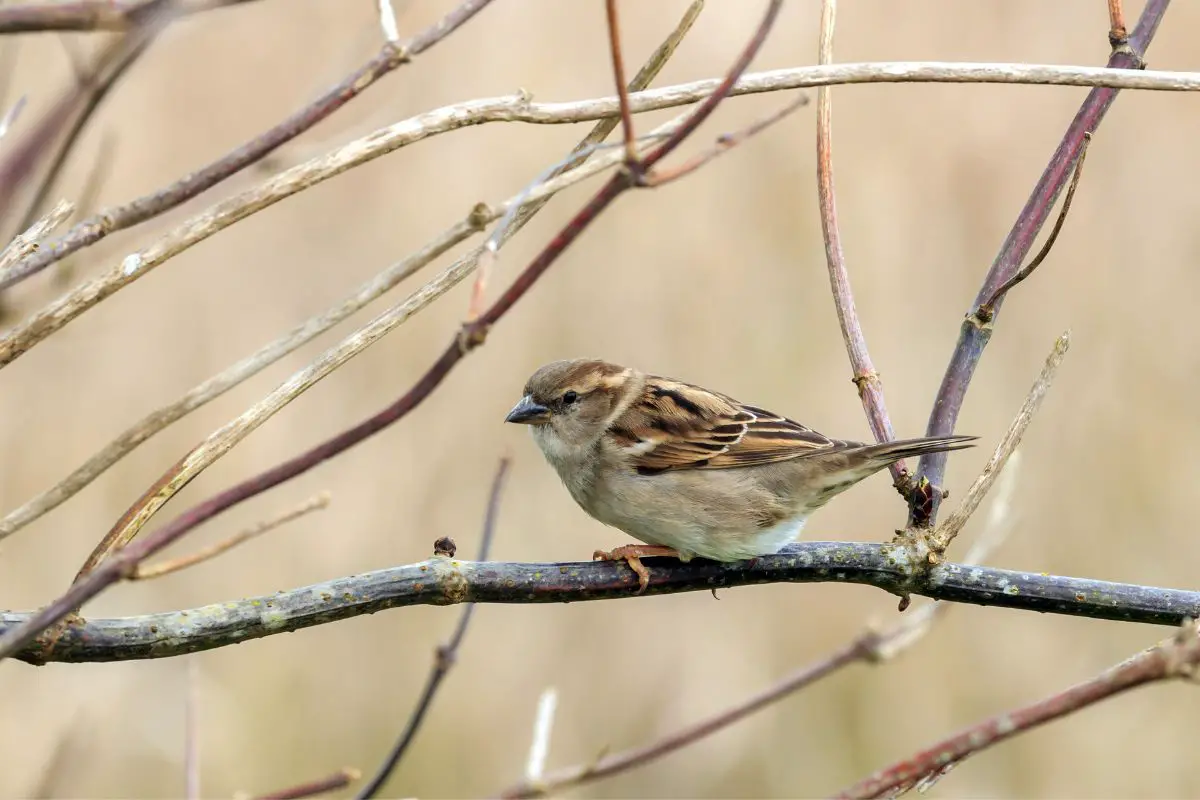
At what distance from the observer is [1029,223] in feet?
7.29

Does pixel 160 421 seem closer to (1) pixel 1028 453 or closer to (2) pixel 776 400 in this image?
(2) pixel 776 400

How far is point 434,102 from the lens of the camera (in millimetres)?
5469

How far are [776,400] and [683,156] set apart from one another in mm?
1262

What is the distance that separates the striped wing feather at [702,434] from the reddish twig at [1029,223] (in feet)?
3.14

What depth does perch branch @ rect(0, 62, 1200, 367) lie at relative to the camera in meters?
1.27

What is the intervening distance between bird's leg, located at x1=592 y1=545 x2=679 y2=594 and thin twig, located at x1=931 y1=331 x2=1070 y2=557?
1.59 ft

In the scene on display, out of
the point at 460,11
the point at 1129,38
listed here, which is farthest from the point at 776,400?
the point at 460,11

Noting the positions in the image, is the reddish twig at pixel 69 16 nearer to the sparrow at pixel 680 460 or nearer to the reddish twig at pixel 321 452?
the reddish twig at pixel 321 452

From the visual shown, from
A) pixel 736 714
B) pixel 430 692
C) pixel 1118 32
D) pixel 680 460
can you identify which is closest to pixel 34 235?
pixel 430 692

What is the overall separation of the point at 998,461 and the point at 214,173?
141 cm

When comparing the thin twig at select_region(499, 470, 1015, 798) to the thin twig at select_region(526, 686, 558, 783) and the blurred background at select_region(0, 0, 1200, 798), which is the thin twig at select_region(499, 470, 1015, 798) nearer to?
the thin twig at select_region(526, 686, 558, 783)

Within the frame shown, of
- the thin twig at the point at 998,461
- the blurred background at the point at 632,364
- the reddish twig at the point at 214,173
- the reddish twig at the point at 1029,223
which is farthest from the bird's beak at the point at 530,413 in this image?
the reddish twig at the point at 214,173

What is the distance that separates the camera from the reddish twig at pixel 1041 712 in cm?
90

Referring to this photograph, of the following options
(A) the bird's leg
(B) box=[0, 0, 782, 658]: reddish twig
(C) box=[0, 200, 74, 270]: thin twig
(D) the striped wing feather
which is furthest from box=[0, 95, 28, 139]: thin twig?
(D) the striped wing feather
